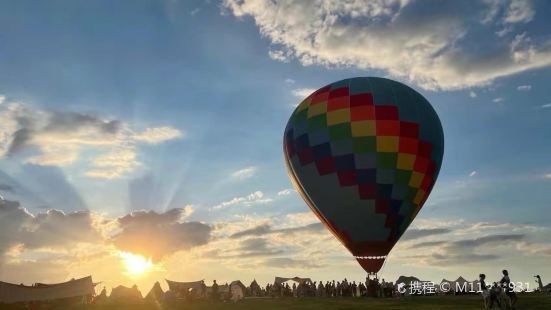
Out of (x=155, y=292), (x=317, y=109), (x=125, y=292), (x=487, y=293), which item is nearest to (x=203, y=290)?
(x=155, y=292)

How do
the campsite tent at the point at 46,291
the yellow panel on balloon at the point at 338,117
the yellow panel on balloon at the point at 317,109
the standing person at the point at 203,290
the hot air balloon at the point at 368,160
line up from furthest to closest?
the standing person at the point at 203,290 → the campsite tent at the point at 46,291 → the yellow panel on balloon at the point at 317,109 → the yellow panel on balloon at the point at 338,117 → the hot air balloon at the point at 368,160

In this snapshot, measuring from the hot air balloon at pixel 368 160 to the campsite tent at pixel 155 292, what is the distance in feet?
58.0

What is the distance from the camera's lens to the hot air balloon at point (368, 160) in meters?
42.2

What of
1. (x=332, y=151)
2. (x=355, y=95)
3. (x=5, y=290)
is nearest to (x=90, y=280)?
Answer: (x=5, y=290)

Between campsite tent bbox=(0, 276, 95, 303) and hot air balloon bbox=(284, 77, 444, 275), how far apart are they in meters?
24.0

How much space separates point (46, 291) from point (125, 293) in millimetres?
9225

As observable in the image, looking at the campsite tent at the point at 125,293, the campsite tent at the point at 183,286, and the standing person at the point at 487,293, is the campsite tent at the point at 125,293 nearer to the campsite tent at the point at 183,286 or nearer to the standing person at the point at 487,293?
the campsite tent at the point at 183,286

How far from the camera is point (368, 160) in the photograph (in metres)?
43.0

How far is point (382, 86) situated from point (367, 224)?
483 inches

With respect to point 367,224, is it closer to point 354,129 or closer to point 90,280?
point 354,129

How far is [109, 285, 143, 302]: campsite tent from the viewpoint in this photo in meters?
55.1

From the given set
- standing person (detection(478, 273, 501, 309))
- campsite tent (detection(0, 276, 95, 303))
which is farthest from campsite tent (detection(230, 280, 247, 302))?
standing person (detection(478, 273, 501, 309))

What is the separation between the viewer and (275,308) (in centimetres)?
3241

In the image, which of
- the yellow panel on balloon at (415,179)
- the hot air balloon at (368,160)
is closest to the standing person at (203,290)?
the hot air balloon at (368,160)
